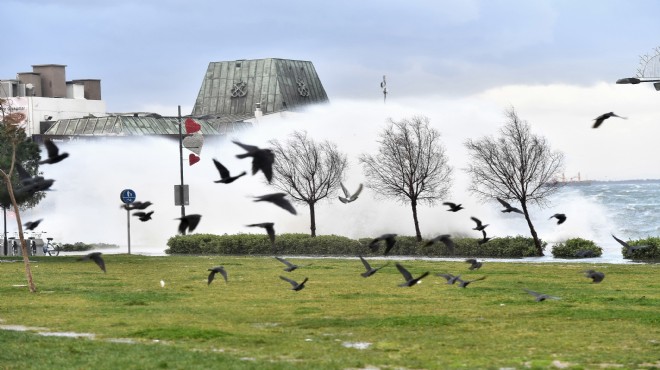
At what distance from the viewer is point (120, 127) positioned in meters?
130

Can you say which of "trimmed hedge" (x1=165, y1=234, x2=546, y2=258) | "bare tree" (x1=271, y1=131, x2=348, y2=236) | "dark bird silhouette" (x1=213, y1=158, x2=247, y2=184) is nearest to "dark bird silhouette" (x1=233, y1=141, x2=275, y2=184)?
"dark bird silhouette" (x1=213, y1=158, x2=247, y2=184)

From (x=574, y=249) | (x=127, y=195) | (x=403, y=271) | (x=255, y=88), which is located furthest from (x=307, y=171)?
(x=255, y=88)

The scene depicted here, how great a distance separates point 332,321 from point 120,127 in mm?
103216

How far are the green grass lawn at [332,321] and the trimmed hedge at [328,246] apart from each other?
16584mm

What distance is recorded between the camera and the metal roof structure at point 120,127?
12975 centimetres

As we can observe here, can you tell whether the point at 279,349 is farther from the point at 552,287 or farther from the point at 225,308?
the point at 552,287

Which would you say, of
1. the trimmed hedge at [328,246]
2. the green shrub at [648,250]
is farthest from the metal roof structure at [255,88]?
the green shrub at [648,250]

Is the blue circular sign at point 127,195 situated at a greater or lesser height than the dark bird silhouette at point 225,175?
greater

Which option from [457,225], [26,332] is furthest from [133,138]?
[26,332]

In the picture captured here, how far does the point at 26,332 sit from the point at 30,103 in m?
113

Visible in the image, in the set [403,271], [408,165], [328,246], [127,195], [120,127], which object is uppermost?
[120,127]

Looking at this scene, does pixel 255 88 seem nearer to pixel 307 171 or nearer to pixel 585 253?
pixel 307 171

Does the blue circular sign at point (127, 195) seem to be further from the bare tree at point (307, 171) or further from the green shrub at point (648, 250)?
the green shrub at point (648, 250)

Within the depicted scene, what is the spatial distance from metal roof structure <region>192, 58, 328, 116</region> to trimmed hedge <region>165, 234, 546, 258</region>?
7932cm
